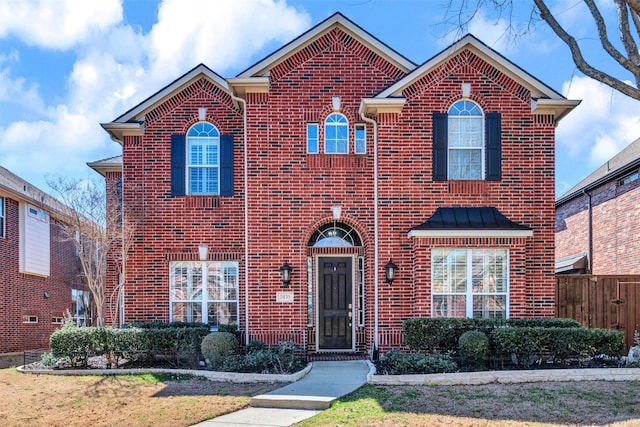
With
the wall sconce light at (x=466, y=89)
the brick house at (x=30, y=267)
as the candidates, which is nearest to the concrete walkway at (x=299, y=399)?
the wall sconce light at (x=466, y=89)

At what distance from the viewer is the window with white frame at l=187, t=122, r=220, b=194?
528 inches

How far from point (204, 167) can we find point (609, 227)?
13.0 meters

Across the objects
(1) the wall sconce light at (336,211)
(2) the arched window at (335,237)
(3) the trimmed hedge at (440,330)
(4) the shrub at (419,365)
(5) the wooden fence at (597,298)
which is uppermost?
(1) the wall sconce light at (336,211)

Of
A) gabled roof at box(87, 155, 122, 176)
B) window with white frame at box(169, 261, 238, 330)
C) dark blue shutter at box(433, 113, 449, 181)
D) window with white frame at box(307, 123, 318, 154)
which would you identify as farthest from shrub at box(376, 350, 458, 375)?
gabled roof at box(87, 155, 122, 176)

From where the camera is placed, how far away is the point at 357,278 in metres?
13.0

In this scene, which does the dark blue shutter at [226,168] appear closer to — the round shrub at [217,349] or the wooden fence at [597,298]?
the round shrub at [217,349]

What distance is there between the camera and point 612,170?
687 inches

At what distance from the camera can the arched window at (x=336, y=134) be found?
42.3ft

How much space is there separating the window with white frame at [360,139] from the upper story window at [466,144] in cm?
161

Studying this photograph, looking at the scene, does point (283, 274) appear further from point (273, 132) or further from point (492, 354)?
point (492, 354)

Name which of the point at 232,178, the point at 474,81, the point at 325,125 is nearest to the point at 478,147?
the point at 474,81

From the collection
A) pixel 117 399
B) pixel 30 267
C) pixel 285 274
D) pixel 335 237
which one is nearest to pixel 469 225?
pixel 335 237

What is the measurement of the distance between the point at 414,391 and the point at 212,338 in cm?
437

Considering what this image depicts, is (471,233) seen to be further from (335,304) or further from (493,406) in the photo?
(493,406)
